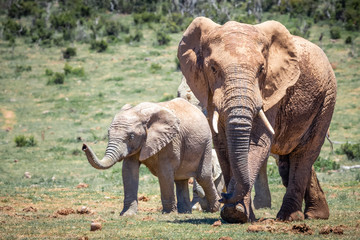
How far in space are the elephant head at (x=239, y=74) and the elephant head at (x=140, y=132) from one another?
1763mm

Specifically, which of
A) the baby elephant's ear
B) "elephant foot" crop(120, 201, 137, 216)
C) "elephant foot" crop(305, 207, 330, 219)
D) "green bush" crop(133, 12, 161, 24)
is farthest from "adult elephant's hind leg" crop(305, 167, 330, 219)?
"green bush" crop(133, 12, 161, 24)

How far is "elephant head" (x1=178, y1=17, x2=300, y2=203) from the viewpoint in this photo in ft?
19.3

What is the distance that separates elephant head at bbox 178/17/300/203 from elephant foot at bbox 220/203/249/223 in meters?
0.17

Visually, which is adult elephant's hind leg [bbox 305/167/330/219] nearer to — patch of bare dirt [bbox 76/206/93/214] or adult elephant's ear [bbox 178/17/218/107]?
adult elephant's ear [bbox 178/17/218/107]

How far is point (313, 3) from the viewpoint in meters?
39.9

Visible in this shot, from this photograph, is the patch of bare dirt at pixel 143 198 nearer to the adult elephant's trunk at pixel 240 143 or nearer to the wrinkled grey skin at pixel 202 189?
the wrinkled grey skin at pixel 202 189

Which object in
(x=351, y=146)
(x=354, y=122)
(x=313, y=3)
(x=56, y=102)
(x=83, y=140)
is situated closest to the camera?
(x=351, y=146)

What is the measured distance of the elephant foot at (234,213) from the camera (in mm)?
6281

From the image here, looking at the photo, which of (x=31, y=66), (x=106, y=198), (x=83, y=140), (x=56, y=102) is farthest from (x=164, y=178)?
(x=31, y=66)

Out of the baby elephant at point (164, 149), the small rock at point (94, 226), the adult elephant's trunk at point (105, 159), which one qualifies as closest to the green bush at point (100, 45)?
the baby elephant at point (164, 149)

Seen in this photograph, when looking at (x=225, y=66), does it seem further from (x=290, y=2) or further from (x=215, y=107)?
(x=290, y=2)

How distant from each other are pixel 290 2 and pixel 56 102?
73.0 feet

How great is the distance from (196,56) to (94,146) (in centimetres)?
1066

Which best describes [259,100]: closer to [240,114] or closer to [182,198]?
[240,114]
